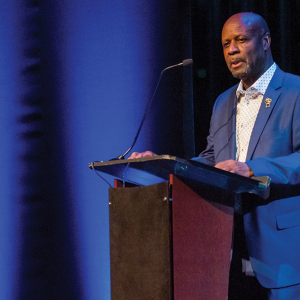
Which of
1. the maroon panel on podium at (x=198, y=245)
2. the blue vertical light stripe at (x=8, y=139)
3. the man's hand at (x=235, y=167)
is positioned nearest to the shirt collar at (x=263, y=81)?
the man's hand at (x=235, y=167)

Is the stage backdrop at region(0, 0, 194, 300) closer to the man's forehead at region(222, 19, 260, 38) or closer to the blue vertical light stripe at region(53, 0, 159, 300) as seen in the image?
the blue vertical light stripe at region(53, 0, 159, 300)

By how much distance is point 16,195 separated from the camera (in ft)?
9.31

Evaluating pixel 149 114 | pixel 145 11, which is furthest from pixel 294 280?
pixel 145 11

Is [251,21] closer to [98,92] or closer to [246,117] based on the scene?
[246,117]

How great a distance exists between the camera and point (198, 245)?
1273 mm

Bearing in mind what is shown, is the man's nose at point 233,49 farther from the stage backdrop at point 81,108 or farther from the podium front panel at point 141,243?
the podium front panel at point 141,243

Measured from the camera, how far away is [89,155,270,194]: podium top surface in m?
1.17

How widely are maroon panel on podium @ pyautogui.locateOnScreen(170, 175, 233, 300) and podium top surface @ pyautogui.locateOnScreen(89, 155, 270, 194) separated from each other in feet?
0.16

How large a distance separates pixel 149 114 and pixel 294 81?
131 centimetres

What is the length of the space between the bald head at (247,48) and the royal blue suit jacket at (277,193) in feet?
0.58

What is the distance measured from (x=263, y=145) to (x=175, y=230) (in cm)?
67

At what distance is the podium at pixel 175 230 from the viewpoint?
1226 mm

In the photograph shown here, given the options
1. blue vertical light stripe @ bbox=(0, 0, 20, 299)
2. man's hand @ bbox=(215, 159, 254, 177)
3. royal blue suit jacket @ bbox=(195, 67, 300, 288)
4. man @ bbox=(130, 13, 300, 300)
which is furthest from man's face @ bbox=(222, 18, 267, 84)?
blue vertical light stripe @ bbox=(0, 0, 20, 299)

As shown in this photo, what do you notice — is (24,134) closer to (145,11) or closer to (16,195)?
(16,195)
